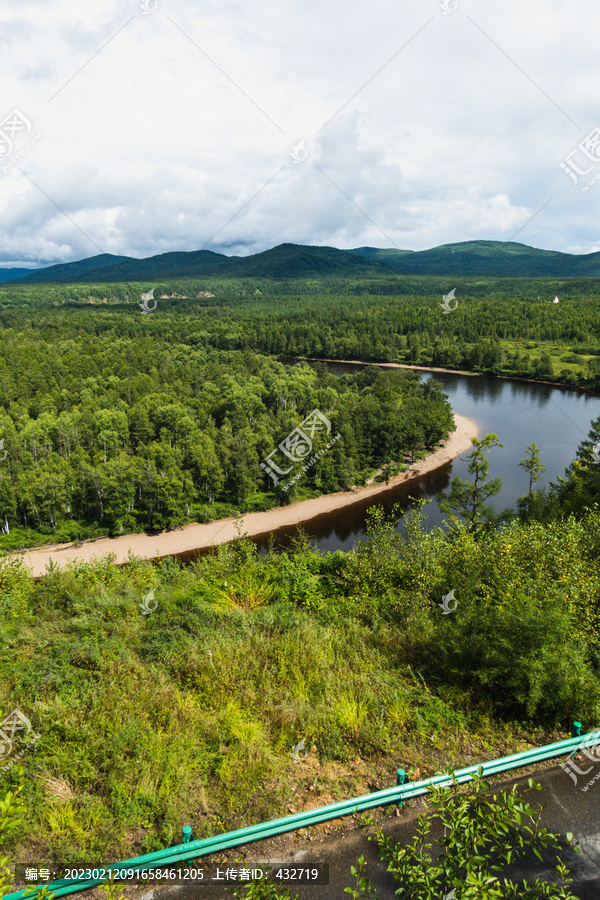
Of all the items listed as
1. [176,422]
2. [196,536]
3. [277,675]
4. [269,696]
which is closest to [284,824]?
[269,696]

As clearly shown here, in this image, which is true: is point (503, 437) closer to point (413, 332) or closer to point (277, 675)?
point (277, 675)

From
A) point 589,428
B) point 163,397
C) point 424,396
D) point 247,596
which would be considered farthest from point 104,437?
point 589,428

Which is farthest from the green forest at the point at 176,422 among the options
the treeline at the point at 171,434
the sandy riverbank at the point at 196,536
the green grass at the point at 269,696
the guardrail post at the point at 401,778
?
the guardrail post at the point at 401,778

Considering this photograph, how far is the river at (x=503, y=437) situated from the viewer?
4266 cm

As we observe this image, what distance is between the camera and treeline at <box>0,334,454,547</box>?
131 feet

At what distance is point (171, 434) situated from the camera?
48406 mm

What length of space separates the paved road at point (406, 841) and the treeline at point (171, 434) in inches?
1459

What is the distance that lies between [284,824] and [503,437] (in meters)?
65.8

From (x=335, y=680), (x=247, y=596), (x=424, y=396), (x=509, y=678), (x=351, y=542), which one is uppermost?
(x=509, y=678)

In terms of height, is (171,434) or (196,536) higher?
(171,434)

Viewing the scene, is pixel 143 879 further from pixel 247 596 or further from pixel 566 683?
pixel 247 596

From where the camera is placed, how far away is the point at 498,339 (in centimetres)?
12038

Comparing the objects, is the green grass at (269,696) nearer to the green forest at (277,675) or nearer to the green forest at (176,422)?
the green forest at (277,675)

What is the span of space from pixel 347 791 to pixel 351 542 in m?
34.9
